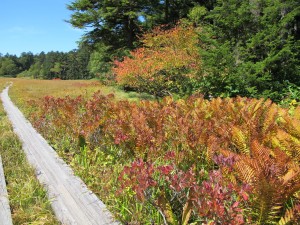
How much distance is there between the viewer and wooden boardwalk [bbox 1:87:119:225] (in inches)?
113

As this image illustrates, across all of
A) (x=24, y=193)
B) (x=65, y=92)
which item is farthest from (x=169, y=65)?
(x=65, y=92)

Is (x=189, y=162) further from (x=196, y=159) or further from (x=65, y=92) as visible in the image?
(x=65, y=92)

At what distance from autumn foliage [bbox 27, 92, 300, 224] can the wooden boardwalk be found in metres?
0.26

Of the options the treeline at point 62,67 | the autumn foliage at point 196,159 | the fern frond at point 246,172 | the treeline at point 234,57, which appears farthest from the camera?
the treeline at point 62,67

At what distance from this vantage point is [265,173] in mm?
2146

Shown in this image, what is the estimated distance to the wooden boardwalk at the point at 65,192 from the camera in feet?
9.39

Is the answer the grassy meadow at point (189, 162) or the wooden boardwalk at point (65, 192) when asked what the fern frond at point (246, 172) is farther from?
the wooden boardwalk at point (65, 192)

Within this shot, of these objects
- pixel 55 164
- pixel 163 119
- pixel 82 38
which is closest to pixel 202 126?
pixel 163 119

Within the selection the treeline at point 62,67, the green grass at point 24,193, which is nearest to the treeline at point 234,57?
the green grass at point 24,193

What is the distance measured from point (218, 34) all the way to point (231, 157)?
8.45 m

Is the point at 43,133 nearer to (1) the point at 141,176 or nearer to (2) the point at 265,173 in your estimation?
(1) the point at 141,176

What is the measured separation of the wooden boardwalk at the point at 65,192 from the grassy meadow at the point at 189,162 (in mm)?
155

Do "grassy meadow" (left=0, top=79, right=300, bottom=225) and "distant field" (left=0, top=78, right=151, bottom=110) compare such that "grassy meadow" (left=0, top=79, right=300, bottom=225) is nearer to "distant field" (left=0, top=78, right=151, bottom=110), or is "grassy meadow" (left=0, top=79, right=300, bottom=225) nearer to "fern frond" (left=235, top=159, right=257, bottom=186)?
"fern frond" (left=235, top=159, right=257, bottom=186)

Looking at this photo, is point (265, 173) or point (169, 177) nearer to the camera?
point (265, 173)
